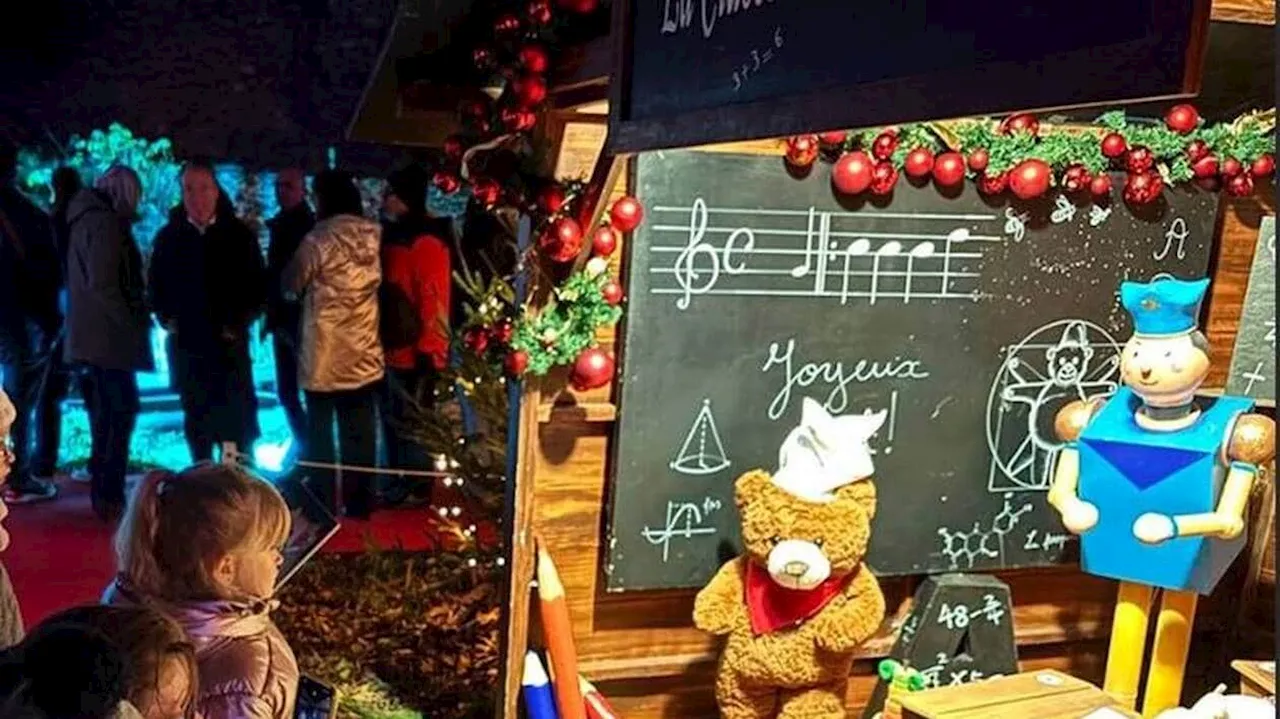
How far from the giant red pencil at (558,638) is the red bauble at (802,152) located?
1.21 m

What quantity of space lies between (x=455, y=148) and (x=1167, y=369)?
1.84 metres

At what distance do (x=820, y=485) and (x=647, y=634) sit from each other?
2.37 ft

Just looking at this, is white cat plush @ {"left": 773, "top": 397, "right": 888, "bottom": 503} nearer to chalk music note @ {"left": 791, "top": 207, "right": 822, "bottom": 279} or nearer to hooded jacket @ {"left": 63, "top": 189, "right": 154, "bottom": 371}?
chalk music note @ {"left": 791, "top": 207, "right": 822, "bottom": 279}

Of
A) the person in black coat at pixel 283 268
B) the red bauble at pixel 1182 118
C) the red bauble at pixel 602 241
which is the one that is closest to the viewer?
the red bauble at pixel 602 241

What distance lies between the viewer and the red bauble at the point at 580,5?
288cm

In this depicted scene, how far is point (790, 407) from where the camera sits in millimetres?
3535

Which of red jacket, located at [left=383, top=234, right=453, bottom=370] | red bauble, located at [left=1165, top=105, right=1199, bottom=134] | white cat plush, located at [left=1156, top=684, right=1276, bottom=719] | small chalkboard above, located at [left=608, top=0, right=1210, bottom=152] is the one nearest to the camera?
small chalkboard above, located at [left=608, top=0, right=1210, bottom=152]

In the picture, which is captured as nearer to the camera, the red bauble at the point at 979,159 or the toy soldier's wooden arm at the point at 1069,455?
the toy soldier's wooden arm at the point at 1069,455

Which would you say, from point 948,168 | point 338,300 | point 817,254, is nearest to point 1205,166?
point 948,168

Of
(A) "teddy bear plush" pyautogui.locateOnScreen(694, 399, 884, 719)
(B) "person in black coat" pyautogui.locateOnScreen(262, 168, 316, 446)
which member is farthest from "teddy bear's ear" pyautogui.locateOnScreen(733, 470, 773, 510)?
(B) "person in black coat" pyautogui.locateOnScreen(262, 168, 316, 446)

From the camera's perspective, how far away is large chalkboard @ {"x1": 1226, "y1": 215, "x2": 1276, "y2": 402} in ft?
12.0

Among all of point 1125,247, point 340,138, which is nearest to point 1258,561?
point 1125,247

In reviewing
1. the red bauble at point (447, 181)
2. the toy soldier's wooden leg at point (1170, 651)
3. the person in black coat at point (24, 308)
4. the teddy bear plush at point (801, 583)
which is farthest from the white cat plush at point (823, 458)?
the person in black coat at point (24, 308)

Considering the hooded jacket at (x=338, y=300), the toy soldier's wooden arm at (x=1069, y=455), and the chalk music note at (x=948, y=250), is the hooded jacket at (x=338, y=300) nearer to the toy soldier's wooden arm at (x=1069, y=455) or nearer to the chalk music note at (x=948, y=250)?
the chalk music note at (x=948, y=250)
